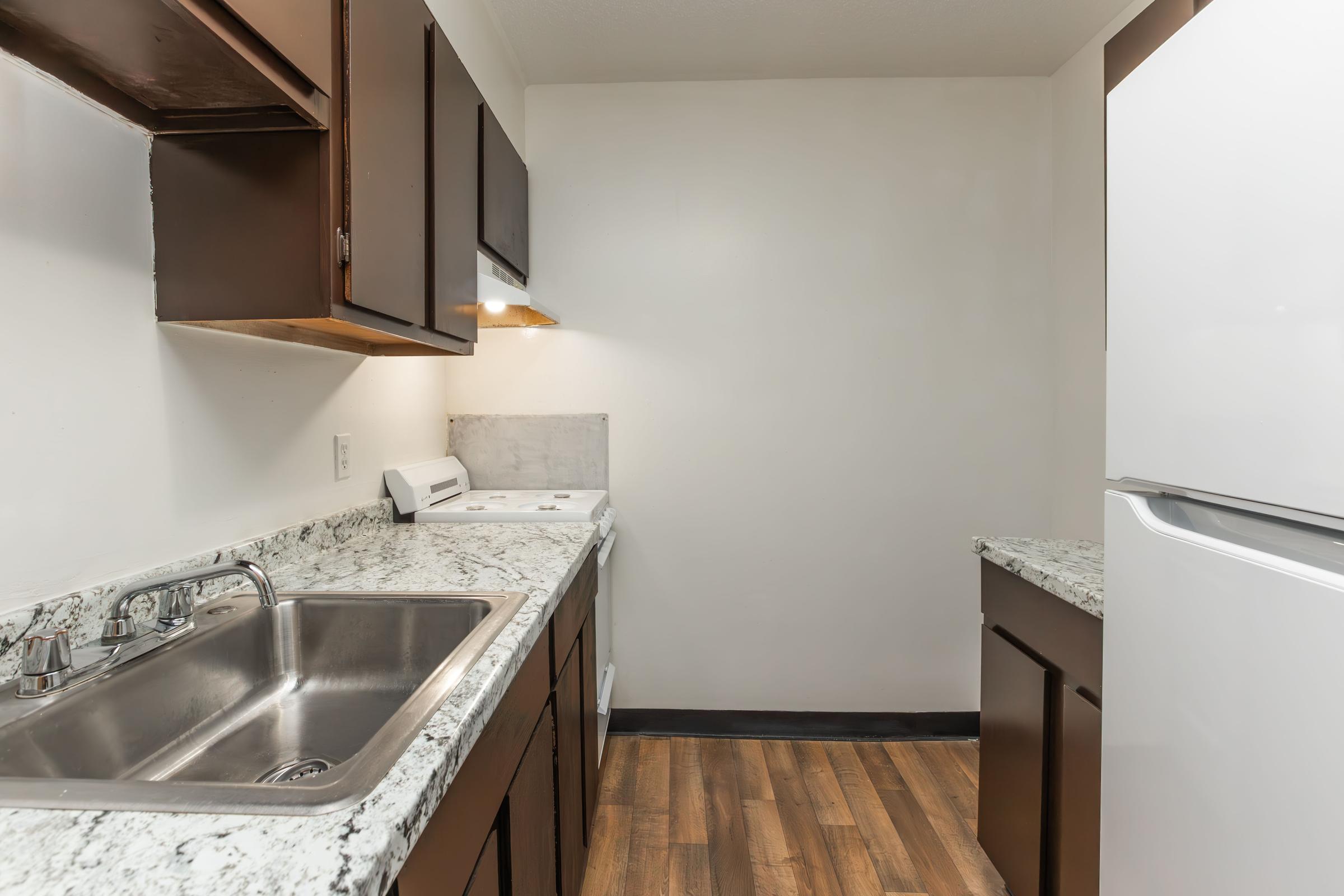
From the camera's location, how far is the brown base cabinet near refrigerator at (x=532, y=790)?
2.31ft

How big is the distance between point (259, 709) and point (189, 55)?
96 cm

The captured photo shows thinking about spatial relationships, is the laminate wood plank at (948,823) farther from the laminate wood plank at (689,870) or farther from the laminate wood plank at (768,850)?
the laminate wood plank at (689,870)

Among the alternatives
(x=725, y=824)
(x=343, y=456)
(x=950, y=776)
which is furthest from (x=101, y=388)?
(x=950, y=776)

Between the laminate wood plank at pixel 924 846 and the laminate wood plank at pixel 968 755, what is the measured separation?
28cm

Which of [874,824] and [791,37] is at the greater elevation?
[791,37]

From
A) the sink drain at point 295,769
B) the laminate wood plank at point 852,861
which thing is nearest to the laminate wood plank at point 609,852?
the laminate wood plank at point 852,861

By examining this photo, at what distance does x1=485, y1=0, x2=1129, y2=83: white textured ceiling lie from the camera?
79.3 inches

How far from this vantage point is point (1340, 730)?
639 millimetres

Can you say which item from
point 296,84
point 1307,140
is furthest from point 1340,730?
point 296,84

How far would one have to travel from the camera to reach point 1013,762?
1469 mm

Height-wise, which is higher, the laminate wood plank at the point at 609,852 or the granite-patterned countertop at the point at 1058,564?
the granite-patterned countertop at the point at 1058,564

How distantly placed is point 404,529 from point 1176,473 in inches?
68.2

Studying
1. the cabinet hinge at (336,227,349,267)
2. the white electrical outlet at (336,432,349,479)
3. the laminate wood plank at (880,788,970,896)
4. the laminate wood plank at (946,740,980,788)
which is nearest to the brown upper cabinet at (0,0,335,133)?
the cabinet hinge at (336,227,349,267)

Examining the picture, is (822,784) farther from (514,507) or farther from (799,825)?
(514,507)
